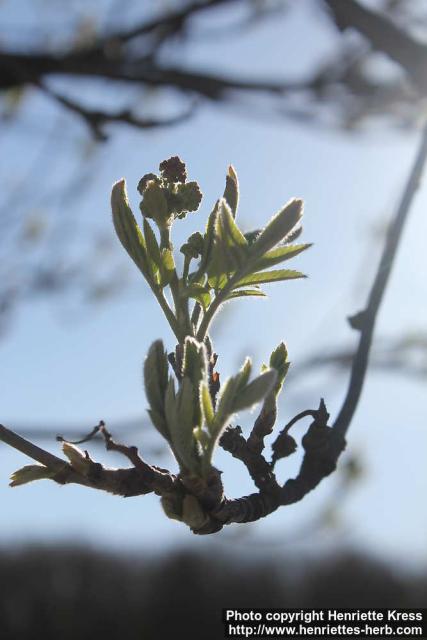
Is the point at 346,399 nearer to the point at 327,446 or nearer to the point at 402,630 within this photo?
the point at 327,446

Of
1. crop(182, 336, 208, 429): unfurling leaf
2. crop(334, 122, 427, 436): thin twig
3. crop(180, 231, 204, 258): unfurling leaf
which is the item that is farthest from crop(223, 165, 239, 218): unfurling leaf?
crop(334, 122, 427, 436): thin twig

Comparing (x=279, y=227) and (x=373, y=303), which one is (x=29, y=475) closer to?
(x=279, y=227)

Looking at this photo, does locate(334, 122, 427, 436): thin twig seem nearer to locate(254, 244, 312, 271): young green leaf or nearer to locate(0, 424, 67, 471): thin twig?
locate(254, 244, 312, 271): young green leaf

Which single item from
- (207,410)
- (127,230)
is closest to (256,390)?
(207,410)

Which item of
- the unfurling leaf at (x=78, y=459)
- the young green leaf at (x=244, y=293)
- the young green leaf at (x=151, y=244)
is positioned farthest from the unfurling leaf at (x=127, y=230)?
the unfurling leaf at (x=78, y=459)

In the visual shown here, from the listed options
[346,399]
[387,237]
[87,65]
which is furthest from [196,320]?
[87,65]

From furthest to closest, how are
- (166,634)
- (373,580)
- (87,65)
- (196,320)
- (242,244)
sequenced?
(373,580)
(166,634)
(87,65)
(196,320)
(242,244)

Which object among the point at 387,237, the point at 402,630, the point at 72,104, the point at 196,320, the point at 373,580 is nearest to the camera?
the point at 196,320
